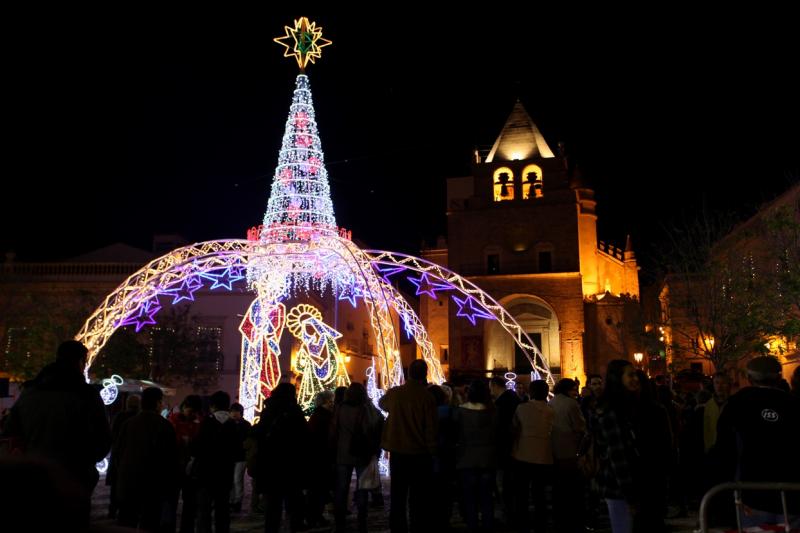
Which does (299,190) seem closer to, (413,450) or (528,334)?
(413,450)

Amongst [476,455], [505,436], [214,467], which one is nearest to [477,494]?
[476,455]

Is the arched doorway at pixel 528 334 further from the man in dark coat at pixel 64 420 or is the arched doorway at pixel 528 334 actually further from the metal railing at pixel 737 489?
the metal railing at pixel 737 489

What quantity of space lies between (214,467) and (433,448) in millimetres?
2350

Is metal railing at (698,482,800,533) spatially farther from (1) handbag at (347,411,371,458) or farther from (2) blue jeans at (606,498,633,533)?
(1) handbag at (347,411,371,458)

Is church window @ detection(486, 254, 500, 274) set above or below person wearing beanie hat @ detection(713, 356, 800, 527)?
above

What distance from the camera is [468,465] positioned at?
810cm

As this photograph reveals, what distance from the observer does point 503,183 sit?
145ft

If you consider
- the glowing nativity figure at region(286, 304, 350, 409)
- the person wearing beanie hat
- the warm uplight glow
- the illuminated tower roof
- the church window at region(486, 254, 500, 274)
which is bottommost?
the person wearing beanie hat

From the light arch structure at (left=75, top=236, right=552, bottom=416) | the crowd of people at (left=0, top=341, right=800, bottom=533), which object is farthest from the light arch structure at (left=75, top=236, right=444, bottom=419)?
the crowd of people at (left=0, top=341, right=800, bottom=533)

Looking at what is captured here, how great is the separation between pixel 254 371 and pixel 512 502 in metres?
8.51

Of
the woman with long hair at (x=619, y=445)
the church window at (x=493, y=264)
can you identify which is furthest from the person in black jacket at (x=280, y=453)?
the church window at (x=493, y=264)

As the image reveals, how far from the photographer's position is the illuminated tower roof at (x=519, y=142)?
44750 mm

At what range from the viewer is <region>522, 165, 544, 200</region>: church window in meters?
43.7

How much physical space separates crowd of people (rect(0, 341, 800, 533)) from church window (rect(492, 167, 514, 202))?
112 ft
